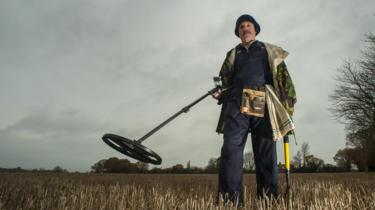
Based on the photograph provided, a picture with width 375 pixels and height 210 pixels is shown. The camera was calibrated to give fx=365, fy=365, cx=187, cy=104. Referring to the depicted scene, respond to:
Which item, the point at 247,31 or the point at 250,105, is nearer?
the point at 250,105

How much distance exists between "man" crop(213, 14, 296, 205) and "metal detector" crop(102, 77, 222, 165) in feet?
0.76

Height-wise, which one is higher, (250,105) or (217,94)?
(217,94)

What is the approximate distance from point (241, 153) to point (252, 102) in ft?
2.02

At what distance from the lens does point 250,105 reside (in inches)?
170

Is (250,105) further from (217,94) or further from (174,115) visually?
(174,115)

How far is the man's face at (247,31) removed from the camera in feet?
15.3

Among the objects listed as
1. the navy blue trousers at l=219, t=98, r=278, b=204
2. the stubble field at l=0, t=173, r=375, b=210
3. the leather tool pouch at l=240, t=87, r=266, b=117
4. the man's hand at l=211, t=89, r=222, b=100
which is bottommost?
the stubble field at l=0, t=173, r=375, b=210

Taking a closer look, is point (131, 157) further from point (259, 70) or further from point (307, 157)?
point (307, 157)

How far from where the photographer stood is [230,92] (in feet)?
15.0

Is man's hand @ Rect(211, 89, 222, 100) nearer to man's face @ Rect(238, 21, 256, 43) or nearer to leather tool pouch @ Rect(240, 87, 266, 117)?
leather tool pouch @ Rect(240, 87, 266, 117)

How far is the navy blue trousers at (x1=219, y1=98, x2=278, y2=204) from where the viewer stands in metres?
4.20

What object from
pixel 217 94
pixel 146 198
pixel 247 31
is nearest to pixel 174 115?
pixel 217 94

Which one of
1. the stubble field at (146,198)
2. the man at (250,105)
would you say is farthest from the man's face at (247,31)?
the stubble field at (146,198)

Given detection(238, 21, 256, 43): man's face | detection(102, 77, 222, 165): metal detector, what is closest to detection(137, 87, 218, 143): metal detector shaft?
detection(102, 77, 222, 165): metal detector
